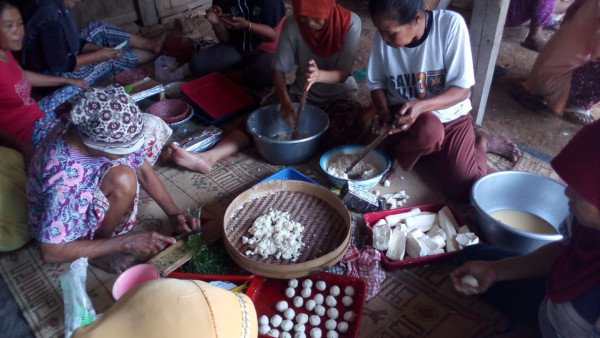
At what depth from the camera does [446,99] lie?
7.16 ft

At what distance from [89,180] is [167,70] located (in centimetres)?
203

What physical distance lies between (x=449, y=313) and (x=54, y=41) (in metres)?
2.91

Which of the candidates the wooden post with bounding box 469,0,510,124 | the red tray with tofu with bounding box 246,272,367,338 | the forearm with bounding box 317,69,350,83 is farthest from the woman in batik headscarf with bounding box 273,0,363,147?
the red tray with tofu with bounding box 246,272,367,338

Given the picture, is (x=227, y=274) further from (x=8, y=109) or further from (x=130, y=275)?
(x=8, y=109)

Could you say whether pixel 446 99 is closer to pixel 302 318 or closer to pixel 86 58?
pixel 302 318

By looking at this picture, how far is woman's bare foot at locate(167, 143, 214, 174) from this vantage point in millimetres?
2512

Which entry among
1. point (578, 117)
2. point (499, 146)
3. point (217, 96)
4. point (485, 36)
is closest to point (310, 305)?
point (499, 146)

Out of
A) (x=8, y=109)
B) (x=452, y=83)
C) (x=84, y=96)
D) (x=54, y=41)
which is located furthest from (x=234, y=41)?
(x=84, y=96)

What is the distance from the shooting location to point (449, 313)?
1765 mm

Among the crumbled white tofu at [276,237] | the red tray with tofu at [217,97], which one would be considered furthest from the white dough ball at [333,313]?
the red tray with tofu at [217,97]

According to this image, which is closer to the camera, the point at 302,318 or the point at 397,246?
the point at 302,318

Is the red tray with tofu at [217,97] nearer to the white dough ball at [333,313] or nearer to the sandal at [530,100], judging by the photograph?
the white dough ball at [333,313]

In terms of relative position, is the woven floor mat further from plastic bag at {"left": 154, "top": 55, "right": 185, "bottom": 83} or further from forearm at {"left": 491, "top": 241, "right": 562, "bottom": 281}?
plastic bag at {"left": 154, "top": 55, "right": 185, "bottom": 83}

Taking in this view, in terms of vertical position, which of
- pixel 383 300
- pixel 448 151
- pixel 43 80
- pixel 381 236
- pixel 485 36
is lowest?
pixel 383 300
